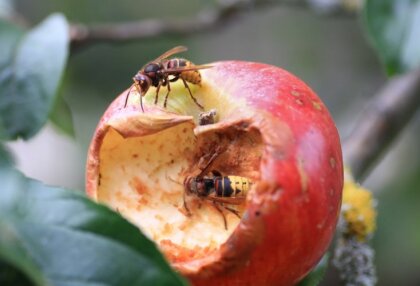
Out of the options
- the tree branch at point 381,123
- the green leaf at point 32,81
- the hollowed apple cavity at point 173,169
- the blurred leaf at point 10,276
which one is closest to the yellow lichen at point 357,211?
the tree branch at point 381,123

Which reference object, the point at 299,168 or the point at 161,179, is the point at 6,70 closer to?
the point at 161,179

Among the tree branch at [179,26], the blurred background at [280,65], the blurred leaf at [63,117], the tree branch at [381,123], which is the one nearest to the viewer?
the tree branch at [381,123]

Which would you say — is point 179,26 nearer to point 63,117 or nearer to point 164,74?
point 63,117

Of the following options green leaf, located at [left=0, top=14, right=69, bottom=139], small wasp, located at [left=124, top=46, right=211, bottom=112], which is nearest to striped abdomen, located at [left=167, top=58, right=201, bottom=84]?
small wasp, located at [left=124, top=46, right=211, bottom=112]

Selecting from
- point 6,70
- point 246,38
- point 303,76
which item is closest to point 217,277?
point 6,70

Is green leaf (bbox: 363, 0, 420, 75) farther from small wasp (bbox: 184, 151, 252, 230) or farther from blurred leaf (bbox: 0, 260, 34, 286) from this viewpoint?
blurred leaf (bbox: 0, 260, 34, 286)

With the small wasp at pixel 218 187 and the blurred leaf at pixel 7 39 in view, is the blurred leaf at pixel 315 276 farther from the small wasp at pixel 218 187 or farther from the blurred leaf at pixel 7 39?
the blurred leaf at pixel 7 39
